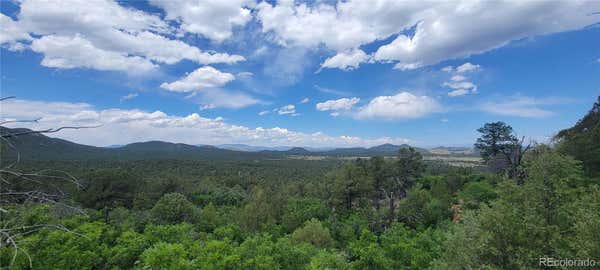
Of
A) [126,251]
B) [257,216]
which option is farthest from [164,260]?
[257,216]

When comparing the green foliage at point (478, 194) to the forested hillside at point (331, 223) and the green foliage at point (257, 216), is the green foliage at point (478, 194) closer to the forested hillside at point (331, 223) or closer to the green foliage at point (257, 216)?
the forested hillside at point (331, 223)

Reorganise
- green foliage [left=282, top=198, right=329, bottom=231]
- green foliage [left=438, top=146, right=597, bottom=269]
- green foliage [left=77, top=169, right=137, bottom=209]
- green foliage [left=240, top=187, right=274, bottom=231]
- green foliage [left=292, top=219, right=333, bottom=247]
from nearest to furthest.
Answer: green foliage [left=438, top=146, right=597, bottom=269] < green foliage [left=292, top=219, right=333, bottom=247] < green foliage [left=240, top=187, right=274, bottom=231] < green foliage [left=282, top=198, right=329, bottom=231] < green foliage [left=77, top=169, right=137, bottom=209]

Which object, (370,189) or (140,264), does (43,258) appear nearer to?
(140,264)

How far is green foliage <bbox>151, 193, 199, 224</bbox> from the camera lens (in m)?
30.9

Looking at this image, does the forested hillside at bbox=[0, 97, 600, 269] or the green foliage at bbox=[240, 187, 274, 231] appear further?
the green foliage at bbox=[240, 187, 274, 231]

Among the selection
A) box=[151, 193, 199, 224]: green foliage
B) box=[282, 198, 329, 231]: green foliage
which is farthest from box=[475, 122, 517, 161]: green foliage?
box=[151, 193, 199, 224]: green foliage

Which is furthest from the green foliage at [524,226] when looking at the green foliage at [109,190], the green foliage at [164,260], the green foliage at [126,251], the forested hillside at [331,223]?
the green foliage at [109,190]

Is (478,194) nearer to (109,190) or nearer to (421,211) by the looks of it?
(421,211)

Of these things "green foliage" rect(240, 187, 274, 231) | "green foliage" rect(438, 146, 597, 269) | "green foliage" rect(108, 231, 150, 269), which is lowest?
"green foliage" rect(240, 187, 274, 231)

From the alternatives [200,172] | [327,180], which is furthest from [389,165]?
[200,172]

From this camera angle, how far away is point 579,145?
29.2 metres

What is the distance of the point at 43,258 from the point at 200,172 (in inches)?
3325

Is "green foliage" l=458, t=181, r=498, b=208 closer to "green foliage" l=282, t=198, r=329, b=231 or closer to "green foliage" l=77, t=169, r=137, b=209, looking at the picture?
"green foliage" l=282, t=198, r=329, b=231

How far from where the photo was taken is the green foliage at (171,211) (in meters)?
30.9
